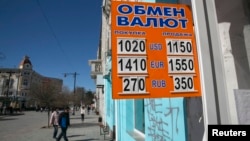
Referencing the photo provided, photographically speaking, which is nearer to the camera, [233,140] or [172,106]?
[233,140]

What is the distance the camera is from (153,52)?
2141 mm

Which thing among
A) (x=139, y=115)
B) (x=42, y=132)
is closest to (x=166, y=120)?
(x=139, y=115)

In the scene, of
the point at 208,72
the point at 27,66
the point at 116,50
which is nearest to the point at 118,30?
the point at 116,50

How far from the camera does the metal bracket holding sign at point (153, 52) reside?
2.05 metres

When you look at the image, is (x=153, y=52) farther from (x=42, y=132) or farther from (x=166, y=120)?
(x=42, y=132)

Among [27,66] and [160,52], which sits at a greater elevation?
[27,66]

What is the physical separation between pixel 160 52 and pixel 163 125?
4.65 ft

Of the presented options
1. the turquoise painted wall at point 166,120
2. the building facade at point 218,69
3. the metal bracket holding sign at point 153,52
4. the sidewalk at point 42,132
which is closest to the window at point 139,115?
the turquoise painted wall at point 166,120

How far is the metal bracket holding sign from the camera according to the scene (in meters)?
2.05

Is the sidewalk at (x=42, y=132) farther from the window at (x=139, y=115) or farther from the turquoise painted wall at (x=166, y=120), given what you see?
the turquoise painted wall at (x=166, y=120)

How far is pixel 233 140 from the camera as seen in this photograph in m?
1.59

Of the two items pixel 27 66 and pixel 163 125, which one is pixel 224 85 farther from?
pixel 27 66

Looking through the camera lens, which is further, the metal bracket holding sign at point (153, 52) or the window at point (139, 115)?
the window at point (139, 115)

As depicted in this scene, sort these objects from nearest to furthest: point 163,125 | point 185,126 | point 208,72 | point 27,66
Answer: point 208,72
point 185,126
point 163,125
point 27,66
